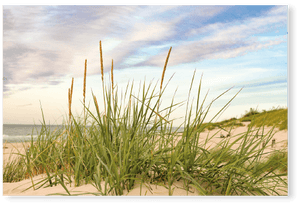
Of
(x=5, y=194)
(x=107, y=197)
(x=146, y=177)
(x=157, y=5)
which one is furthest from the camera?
(x=157, y=5)

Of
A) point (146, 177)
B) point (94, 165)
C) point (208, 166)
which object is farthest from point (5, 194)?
point (208, 166)

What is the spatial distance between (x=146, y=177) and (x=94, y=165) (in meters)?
0.42

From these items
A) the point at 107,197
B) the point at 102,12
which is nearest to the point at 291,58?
the point at 102,12

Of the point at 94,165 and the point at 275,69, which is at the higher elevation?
the point at 275,69

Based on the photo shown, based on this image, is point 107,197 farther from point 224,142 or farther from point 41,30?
point 41,30

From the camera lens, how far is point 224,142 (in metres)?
1.88

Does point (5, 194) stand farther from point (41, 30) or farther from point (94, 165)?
point (41, 30)

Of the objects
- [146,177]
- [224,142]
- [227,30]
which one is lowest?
[146,177]

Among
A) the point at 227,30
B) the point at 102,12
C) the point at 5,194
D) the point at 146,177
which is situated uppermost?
the point at 102,12

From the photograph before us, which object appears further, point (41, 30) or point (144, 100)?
point (41, 30)

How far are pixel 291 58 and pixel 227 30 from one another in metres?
0.57

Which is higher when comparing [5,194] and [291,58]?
[291,58]

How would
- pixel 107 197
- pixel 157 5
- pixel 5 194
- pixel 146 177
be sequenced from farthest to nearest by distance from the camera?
pixel 157 5 → pixel 5 194 → pixel 146 177 → pixel 107 197

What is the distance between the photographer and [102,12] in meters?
2.05
